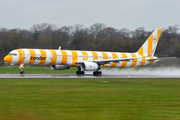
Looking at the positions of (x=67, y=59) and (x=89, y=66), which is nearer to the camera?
(x=89, y=66)

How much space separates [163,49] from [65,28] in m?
41.3

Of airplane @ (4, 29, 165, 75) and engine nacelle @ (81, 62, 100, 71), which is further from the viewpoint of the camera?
engine nacelle @ (81, 62, 100, 71)

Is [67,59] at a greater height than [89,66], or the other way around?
[67,59]

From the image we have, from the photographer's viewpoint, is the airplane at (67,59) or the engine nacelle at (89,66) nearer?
the airplane at (67,59)

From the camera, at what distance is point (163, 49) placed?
72812 mm
